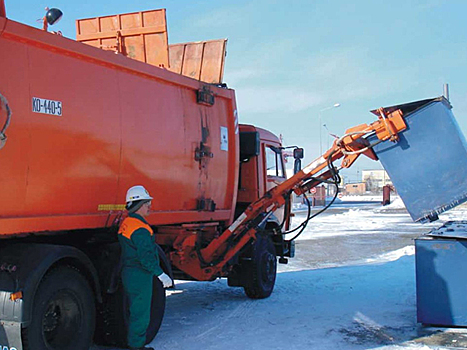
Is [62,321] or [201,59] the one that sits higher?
[201,59]

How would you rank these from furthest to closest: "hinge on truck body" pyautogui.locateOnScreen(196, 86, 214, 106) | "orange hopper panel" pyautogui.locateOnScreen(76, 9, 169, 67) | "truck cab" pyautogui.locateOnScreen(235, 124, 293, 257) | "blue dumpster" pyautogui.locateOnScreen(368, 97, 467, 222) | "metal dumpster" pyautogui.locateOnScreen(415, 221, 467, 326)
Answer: "truck cab" pyautogui.locateOnScreen(235, 124, 293, 257) → "orange hopper panel" pyautogui.locateOnScreen(76, 9, 169, 67) → "hinge on truck body" pyautogui.locateOnScreen(196, 86, 214, 106) → "metal dumpster" pyautogui.locateOnScreen(415, 221, 467, 326) → "blue dumpster" pyautogui.locateOnScreen(368, 97, 467, 222)

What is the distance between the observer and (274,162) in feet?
31.8

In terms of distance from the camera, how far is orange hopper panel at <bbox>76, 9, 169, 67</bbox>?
709cm

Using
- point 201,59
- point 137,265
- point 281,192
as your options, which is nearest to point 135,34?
point 201,59

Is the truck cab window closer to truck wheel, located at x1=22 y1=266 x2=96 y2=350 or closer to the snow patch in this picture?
the snow patch

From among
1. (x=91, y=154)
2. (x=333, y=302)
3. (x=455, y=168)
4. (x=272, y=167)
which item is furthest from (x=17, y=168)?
(x=272, y=167)

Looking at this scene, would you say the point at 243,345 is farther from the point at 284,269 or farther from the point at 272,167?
the point at 284,269

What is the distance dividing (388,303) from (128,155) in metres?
4.49

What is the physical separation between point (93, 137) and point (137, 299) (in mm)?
1612

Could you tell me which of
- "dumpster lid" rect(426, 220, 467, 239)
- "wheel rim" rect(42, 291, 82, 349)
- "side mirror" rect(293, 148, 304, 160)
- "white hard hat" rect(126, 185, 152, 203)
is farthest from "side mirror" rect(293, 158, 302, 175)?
"wheel rim" rect(42, 291, 82, 349)

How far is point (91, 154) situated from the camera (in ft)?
16.6

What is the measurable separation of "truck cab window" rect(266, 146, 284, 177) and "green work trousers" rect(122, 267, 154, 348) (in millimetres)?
4584

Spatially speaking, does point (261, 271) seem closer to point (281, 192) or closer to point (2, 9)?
point (281, 192)

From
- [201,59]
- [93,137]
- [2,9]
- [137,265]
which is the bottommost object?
[137,265]
